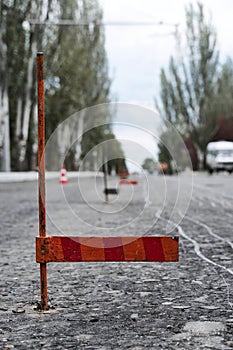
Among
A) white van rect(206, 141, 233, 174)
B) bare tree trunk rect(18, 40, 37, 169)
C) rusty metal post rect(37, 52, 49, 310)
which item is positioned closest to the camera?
rusty metal post rect(37, 52, 49, 310)

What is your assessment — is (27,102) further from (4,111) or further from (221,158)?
(221,158)

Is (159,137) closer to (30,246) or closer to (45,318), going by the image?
(45,318)

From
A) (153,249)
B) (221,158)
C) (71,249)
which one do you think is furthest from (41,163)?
(221,158)

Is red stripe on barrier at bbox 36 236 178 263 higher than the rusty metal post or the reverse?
the reverse

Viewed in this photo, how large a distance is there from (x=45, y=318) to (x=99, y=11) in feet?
152

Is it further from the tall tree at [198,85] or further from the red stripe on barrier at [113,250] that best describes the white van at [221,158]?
the red stripe on barrier at [113,250]

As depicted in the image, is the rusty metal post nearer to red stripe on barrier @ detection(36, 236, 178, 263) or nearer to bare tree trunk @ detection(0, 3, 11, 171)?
red stripe on barrier @ detection(36, 236, 178, 263)

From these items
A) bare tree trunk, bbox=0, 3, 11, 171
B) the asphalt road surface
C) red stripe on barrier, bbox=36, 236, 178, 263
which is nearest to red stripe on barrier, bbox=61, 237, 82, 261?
red stripe on barrier, bbox=36, 236, 178, 263

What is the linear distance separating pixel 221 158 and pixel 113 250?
144 ft

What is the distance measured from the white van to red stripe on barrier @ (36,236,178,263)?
141 feet

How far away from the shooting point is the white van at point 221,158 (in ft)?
151

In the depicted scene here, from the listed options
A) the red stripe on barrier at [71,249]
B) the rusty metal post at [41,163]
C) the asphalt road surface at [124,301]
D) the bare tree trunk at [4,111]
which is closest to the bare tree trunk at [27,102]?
the bare tree trunk at [4,111]

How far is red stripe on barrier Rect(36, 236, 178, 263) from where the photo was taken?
11.2 feet

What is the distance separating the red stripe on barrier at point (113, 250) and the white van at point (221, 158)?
141ft
